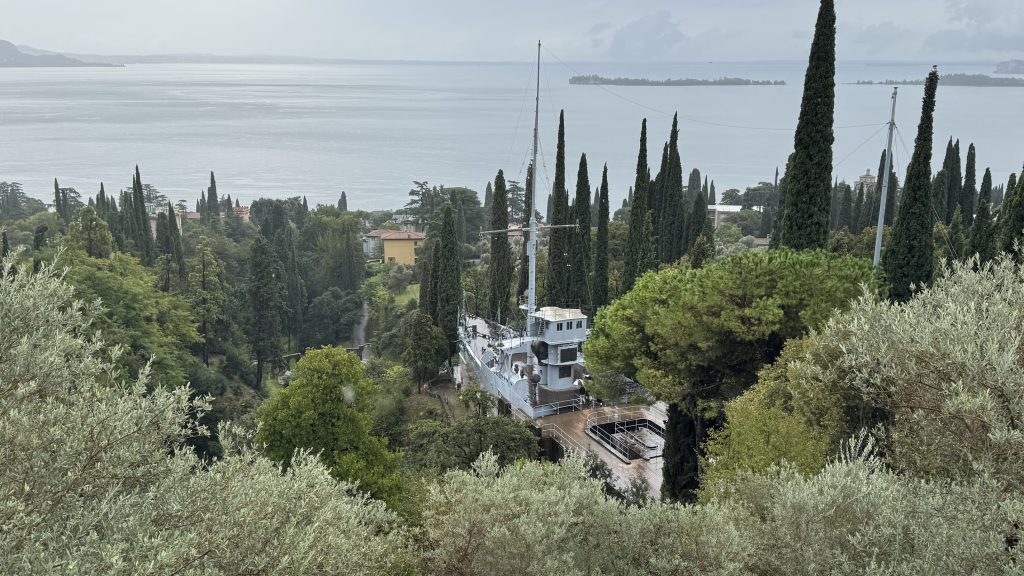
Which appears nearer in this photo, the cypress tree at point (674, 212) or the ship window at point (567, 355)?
the ship window at point (567, 355)

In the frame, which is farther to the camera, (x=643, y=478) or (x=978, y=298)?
(x=643, y=478)

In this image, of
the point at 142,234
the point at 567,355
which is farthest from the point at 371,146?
the point at 567,355

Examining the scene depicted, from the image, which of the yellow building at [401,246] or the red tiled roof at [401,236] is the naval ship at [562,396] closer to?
the yellow building at [401,246]

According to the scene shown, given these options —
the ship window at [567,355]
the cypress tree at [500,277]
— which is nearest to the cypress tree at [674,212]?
the cypress tree at [500,277]

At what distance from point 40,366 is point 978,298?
10.7m

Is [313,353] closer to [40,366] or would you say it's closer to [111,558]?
[40,366]

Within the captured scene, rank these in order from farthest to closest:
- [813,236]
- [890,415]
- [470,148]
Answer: [470,148] < [813,236] < [890,415]

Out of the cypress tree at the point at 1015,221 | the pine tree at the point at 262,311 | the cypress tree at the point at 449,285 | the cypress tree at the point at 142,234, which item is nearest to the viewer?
the cypress tree at the point at 1015,221

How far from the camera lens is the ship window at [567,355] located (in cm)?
2222

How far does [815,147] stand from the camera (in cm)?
1861

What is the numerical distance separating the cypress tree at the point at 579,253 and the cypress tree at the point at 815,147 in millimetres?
12239

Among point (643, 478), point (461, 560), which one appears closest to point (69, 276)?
point (643, 478)

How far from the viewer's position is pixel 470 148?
435 feet

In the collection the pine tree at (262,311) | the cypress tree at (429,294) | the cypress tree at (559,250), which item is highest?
the cypress tree at (559,250)
